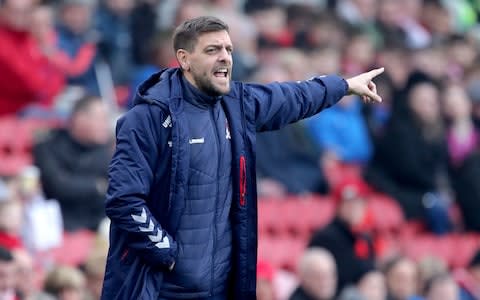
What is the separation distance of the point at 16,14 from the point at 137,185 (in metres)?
5.34

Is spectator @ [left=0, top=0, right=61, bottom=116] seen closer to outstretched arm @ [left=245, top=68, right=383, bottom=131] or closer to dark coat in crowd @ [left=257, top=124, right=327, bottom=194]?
dark coat in crowd @ [left=257, top=124, right=327, bottom=194]

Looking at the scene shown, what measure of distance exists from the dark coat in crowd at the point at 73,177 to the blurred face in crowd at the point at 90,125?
2.1 inches

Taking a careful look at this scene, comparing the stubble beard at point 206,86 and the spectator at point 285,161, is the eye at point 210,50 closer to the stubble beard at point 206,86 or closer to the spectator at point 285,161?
the stubble beard at point 206,86

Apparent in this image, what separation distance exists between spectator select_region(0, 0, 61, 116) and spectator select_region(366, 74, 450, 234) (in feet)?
10.7

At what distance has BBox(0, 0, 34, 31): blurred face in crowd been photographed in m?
12.1

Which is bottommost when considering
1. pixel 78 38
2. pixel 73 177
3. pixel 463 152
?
pixel 463 152

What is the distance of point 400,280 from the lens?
11.7 meters

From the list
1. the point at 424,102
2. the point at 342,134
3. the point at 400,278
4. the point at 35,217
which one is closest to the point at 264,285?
the point at 35,217

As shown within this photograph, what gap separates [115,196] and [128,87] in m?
6.34

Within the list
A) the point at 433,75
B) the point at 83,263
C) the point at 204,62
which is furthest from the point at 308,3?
the point at 204,62

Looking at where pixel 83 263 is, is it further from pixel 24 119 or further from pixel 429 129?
pixel 429 129

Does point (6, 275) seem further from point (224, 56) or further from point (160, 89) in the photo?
point (224, 56)

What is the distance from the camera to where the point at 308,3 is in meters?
16.3

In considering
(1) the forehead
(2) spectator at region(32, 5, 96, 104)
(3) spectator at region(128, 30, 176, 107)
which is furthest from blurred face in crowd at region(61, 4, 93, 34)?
(1) the forehead
